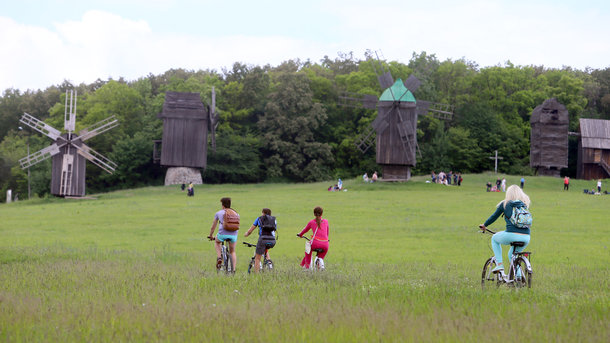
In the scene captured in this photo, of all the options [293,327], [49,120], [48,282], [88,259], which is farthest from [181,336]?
[49,120]

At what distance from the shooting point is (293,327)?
672cm

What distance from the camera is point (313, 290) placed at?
9.63m

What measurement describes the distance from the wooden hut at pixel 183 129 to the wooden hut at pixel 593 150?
138 ft

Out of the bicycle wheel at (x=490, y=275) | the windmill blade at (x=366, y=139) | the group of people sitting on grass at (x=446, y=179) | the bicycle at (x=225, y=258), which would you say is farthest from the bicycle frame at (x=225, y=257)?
the windmill blade at (x=366, y=139)

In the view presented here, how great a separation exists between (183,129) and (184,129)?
10cm

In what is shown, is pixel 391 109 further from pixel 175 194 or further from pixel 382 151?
pixel 175 194

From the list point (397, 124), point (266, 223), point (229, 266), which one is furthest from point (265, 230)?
point (397, 124)

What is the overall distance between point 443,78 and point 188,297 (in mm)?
81155

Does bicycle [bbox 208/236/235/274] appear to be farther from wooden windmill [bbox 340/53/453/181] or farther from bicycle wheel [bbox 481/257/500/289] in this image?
wooden windmill [bbox 340/53/453/181]

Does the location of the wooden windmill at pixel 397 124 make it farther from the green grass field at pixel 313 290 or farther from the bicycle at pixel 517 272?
the bicycle at pixel 517 272

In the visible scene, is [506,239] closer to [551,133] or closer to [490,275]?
[490,275]

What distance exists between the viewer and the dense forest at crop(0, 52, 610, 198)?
73.9 meters

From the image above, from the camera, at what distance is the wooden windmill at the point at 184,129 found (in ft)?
206

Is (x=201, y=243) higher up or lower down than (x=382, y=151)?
lower down
